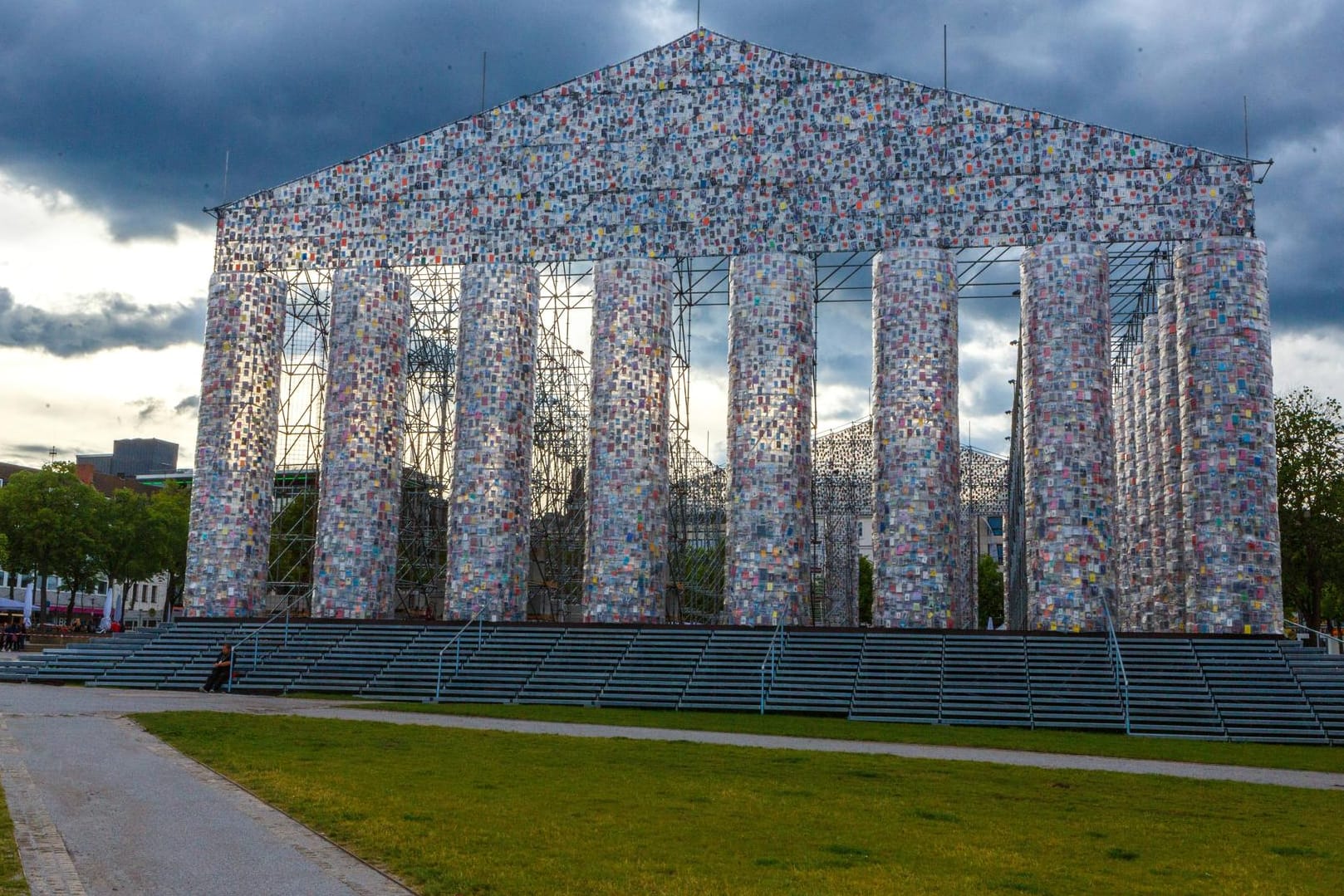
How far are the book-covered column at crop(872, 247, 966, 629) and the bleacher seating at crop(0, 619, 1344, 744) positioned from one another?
5.37 feet

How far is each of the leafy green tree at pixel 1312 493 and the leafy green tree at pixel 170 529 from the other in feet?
149

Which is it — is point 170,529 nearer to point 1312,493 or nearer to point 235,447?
point 235,447

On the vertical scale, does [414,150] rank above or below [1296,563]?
above

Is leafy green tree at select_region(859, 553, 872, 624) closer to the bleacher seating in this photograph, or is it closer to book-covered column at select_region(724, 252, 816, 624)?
book-covered column at select_region(724, 252, 816, 624)

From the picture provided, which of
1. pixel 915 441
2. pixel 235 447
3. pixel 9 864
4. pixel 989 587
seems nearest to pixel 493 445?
pixel 235 447

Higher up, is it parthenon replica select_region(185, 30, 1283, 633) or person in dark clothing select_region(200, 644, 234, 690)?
parthenon replica select_region(185, 30, 1283, 633)

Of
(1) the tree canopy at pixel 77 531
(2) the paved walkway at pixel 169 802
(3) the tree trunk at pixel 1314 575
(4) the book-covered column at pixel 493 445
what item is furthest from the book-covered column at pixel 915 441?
(1) the tree canopy at pixel 77 531

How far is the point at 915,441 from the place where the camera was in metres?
31.4

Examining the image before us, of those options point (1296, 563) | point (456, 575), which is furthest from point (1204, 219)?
point (456, 575)

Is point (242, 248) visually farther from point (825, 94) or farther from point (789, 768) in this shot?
point (789, 768)

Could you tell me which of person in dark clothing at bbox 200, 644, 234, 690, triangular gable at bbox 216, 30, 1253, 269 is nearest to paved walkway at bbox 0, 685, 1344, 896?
person in dark clothing at bbox 200, 644, 234, 690

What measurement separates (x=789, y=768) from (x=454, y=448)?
20.8 metres

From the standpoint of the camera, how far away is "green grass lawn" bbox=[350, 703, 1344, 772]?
19.4 meters

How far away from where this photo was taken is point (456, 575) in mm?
33625
